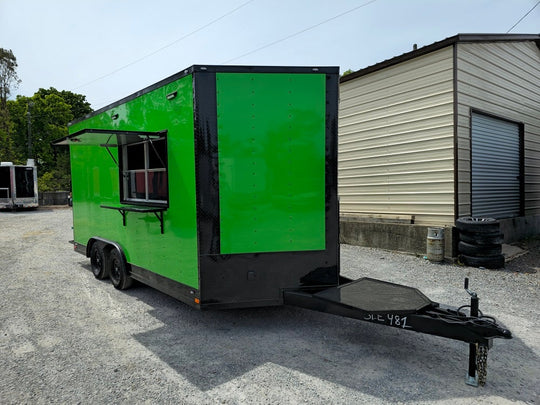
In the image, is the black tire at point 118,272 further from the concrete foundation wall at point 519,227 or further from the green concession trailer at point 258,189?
the concrete foundation wall at point 519,227

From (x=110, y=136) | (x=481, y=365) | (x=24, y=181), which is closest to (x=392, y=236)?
(x=481, y=365)

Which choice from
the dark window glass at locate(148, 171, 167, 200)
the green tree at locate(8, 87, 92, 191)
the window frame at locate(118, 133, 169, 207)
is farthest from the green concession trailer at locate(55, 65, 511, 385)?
the green tree at locate(8, 87, 92, 191)

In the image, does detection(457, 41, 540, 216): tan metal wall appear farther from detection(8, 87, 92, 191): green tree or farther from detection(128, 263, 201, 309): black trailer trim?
detection(8, 87, 92, 191): green tree

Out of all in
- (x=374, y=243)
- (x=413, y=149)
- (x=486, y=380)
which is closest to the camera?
(x=486, y=380)

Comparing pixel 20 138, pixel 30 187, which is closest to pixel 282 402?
pixel 30 187

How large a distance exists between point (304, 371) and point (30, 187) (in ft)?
74.7

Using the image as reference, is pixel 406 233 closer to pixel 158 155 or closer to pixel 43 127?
pixel 158 155

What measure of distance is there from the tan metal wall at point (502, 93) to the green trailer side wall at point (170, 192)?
6698mm

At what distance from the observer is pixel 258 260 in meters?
4.07

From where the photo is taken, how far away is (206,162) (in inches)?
156

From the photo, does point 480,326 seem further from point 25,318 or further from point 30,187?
point 30,187

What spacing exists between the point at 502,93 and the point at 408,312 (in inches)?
358

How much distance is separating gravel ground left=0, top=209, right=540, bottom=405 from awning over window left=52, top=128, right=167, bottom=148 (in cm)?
244

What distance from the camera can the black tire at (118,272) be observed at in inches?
226
